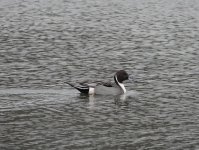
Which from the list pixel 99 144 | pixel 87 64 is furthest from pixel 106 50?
pixel 99 144

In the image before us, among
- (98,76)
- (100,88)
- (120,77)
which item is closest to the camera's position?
(100,88)

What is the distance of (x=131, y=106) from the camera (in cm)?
2181

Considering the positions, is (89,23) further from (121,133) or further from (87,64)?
(121,133)

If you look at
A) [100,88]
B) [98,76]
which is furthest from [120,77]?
[98,76]

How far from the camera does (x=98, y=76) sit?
87.1ft

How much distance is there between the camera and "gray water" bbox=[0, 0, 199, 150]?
17.8 metres

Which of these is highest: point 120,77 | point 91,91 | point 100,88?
point 120,77

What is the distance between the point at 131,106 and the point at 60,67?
711cm

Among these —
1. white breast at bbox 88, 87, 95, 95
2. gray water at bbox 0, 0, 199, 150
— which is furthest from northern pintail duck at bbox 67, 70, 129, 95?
gray water at bbox 0, 0, 199, 150

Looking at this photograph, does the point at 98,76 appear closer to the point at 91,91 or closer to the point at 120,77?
the point at 120,77

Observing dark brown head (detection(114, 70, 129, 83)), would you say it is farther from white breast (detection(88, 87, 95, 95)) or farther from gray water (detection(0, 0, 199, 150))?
white breast (detection(88, 87, 95, 95))

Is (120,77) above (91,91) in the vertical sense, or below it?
above

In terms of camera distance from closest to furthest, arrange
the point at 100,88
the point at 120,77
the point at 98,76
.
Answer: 1. the point at 100,88
2. the point at 120,77
3. the point at 98,76

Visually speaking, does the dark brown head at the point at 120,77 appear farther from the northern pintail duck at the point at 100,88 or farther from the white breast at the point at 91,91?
the white breast at the point at 91,91
